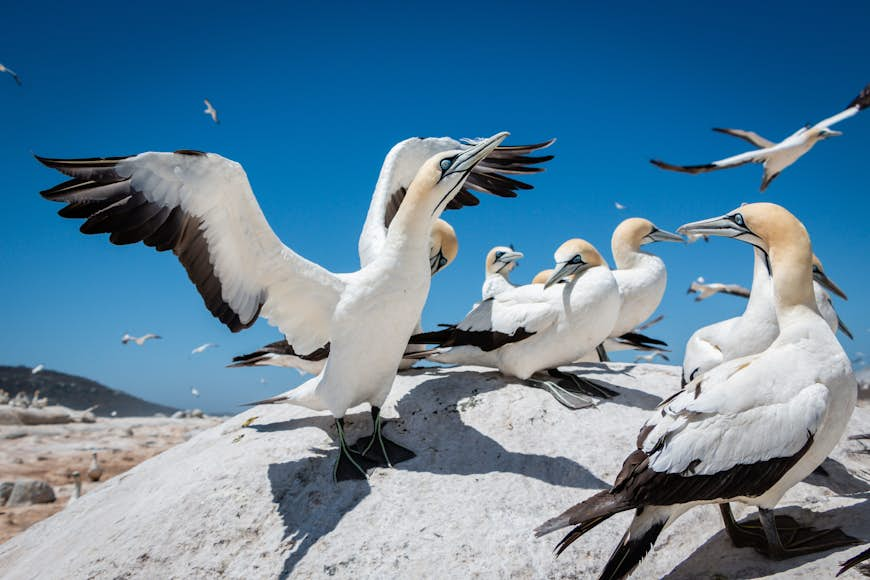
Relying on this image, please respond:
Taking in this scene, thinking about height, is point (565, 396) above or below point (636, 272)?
below

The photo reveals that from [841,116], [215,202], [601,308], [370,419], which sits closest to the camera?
[215,202]

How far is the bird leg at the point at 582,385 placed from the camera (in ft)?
17.9

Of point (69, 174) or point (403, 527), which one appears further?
point (69, 174)

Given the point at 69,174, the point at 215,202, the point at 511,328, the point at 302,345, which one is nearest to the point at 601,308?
the point at 511,328

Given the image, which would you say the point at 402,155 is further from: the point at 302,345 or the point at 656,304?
the point at 656,304

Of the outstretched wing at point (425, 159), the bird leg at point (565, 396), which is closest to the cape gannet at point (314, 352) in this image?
the outstretched wing at point (425, 159)

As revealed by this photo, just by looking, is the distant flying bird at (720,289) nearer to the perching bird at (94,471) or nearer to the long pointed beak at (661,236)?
the long pointed beak at (661,236)

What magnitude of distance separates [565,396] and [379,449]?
161cm

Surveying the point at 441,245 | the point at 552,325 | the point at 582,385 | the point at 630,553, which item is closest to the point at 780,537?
the point at 630,553

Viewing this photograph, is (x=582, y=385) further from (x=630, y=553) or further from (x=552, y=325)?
(x=630, y=553)

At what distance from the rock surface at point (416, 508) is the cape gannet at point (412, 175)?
5.23ft

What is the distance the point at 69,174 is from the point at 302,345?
6.96 feet

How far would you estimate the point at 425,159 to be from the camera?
7270 mm

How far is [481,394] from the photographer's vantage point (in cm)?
536
